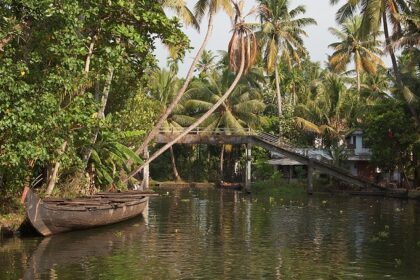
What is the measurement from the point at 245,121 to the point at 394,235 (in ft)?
98.7

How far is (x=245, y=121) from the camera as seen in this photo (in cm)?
4994

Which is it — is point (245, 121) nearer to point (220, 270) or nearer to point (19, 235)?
point (19, 235)

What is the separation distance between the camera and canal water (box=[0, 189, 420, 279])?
44.3ft

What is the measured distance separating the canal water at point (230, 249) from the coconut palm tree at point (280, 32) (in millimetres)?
22006

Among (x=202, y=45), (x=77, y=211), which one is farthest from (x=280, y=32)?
(x=77, y=211)

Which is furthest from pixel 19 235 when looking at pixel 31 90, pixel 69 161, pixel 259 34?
pixel 259 34

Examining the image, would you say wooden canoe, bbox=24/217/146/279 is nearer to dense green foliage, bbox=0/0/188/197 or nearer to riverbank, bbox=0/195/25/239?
riverbank, bbox=0/195/25/239

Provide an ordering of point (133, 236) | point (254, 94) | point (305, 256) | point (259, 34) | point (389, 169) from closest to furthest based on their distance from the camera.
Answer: point (305, 256) < point (133, 236) < point (389, 169) < point (259, 34) < point (254, 94)

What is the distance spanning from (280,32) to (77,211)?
3251 centimetres

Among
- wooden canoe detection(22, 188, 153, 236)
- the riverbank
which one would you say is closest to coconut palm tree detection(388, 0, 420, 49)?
wooden canoe detection(22, 188, 153, 236)

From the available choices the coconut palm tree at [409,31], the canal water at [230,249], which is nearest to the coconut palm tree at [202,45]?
the canal water at [230,249]

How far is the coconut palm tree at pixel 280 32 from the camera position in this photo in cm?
4703

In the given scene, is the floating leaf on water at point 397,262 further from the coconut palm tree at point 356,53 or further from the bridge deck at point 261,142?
the coconut palm tree at point 356,53

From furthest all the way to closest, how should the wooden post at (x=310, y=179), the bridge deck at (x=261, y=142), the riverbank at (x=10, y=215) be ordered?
the wooden post at (x=310, y=179)
the bridge deck at (x=261, y=142)
the riverbank at (x=10, y=215)
